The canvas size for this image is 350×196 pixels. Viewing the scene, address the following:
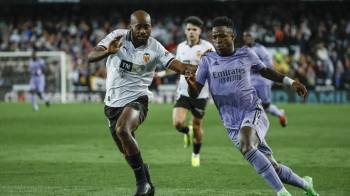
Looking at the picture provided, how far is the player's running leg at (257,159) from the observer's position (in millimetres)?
7832

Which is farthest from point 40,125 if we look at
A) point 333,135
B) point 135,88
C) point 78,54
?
point 78,54

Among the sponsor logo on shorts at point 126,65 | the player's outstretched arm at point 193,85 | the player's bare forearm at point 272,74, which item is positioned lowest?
the player's outstretched arm at point 193,85

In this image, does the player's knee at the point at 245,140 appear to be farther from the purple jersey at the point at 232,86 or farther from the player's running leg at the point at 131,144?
the player's running leg at the point at 131,144

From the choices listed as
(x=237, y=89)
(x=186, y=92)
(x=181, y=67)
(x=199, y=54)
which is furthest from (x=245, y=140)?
(x=199, y=54)

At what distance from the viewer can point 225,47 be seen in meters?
8.47

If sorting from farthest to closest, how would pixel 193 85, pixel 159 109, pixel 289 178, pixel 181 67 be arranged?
pixel 159 109
pixel 181 67
pixel 193 85
pixel 289 178

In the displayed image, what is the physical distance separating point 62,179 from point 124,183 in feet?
3.56

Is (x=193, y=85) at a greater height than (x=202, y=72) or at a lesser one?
lesser

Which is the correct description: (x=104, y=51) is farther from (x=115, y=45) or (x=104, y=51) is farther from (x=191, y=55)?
(x=191, y=55)

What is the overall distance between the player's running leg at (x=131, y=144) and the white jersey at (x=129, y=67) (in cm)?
27

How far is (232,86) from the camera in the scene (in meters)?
8.43

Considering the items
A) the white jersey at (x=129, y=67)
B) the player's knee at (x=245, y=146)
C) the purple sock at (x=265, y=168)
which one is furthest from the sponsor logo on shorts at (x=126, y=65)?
the purple sock at (x=265, y=168)

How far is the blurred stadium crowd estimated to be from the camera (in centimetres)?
3425

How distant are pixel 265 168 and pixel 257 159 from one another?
5.5 inches
